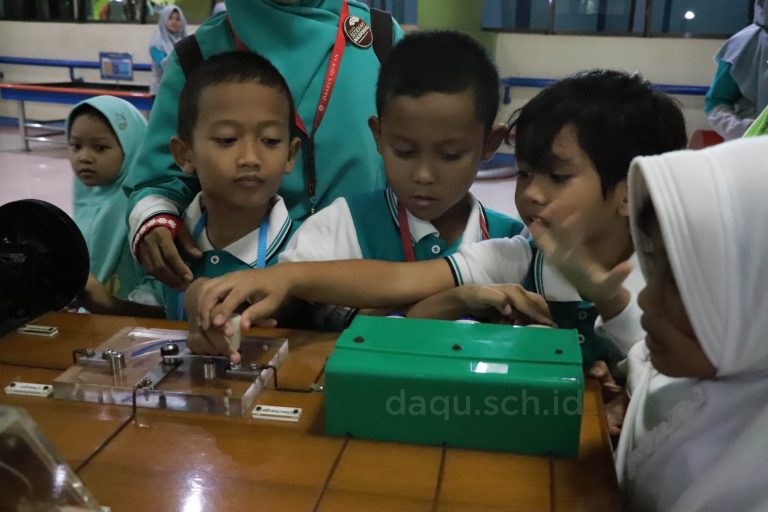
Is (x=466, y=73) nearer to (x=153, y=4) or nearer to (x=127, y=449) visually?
(x=127, y=449)

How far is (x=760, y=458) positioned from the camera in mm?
630

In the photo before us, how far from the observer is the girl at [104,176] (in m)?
2.06

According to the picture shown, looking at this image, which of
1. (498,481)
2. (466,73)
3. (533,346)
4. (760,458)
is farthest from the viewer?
(466,73)

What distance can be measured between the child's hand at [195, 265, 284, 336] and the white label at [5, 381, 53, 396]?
206 mm

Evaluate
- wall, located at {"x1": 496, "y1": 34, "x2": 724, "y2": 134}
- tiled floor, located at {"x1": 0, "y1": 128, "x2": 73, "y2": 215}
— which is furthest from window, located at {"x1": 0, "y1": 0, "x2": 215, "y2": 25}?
wall, located at {"x1": 496, "y1": 34, "x2": 724, "y2": 134}

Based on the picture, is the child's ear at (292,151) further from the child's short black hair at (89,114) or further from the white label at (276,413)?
the child's short black hair at (89,114)

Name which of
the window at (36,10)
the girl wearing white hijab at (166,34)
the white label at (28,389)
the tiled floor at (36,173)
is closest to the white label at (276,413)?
the white label at (28,389)

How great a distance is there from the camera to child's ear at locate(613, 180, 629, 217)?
113 centimetres

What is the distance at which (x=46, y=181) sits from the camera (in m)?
5.68

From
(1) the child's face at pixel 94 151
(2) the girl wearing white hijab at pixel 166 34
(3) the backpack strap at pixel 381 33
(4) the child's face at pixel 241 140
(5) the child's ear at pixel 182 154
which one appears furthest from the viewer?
(2) the girl wearing white hijab at pixel 166 34

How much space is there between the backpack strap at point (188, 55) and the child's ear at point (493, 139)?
65cm

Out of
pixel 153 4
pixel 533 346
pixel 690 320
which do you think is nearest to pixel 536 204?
pixel 533 346

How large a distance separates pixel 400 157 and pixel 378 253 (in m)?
0.19

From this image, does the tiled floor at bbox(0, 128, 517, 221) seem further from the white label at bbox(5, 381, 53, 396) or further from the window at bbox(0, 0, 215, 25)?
the white label at bbox(5, 381, 53, 396)
